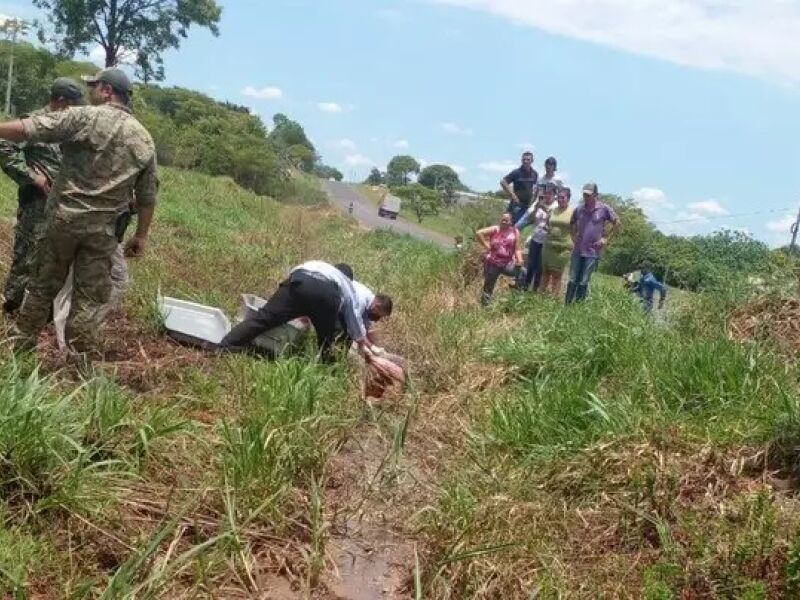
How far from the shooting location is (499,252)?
9.81 meters

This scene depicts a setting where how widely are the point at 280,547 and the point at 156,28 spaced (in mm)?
35210

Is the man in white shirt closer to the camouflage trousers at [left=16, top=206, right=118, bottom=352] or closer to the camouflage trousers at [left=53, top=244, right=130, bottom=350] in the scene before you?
the camouflage trousers at [left=53, top=244, right=130, bottom=350]

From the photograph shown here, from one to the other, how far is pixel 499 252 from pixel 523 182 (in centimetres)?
142

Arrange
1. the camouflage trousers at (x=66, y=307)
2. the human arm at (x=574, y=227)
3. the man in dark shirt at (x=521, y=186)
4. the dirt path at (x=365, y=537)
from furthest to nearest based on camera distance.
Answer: the man in dark shirt at (x=521, y=186) < the human arm at (x=574, y=227) < the camouflage trousers at (x=66, y=307) < the dirt path at (x=365, y=537)

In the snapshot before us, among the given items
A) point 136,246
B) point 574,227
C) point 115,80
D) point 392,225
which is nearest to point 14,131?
point 115,80

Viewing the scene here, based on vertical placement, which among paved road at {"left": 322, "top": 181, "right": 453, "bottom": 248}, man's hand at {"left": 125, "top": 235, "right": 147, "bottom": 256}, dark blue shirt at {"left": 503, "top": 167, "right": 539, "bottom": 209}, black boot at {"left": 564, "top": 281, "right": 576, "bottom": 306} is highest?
dark blue shirt at {"left": 503, "top": 167, "right": 539, "bottom": 209}

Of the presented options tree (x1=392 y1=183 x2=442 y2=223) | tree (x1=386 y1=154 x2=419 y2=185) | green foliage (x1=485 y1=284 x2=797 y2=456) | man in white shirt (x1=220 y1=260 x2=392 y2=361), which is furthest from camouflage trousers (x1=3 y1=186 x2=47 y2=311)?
tree (x1=386 y1=154 x2=419 y2=185)

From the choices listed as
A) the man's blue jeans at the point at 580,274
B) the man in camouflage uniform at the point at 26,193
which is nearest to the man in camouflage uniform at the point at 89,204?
the man in camouflage uniform at the point at 26,193

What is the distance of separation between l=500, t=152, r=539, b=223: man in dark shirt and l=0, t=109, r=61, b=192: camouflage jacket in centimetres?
611

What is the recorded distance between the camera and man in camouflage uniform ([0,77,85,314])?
5.66m

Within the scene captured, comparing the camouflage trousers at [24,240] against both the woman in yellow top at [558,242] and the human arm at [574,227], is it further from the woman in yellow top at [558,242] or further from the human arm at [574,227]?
the woman in yellow top at [558,242]

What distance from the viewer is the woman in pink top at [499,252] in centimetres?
980

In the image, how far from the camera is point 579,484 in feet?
13.6

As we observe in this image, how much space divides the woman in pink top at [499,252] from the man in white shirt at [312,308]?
3.76 metres
